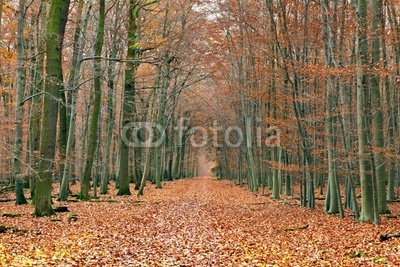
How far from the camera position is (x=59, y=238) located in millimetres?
8711

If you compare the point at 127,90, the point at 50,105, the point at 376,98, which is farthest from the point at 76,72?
the point at 376,98

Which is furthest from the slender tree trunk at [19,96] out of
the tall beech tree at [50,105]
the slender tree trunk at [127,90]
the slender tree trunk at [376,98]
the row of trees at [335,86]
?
the slender tree trunk at [376,98]

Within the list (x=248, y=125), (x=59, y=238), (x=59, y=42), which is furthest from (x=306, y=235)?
(x=248, y=125)

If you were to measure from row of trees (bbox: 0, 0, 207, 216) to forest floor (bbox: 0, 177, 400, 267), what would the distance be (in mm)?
2068

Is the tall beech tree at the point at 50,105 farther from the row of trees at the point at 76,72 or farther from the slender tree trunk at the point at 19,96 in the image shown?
the slender tree trunk at the point at 19,96

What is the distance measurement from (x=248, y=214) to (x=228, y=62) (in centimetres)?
1643

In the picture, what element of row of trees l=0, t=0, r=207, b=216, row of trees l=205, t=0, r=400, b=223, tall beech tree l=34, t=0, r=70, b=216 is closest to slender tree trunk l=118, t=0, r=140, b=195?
row of trees l=0, t=0, r=207, b=216

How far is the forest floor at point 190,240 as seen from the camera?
23.4 ft

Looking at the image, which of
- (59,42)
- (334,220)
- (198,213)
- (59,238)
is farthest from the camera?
(198,213)

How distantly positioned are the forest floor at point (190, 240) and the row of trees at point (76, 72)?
207 centimetres

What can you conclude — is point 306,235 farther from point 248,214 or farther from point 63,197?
point 63,197

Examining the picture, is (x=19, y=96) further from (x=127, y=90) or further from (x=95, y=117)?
(x=127, y=90)

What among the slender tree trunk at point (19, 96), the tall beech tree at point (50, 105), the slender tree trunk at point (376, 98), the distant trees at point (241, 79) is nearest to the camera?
the tall beech tree at point (50, 105)

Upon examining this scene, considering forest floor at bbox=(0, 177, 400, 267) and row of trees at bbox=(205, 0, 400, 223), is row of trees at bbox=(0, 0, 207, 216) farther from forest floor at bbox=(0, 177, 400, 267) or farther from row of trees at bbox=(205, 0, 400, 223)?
row of trees at bbox=(205, 0, 400, 223)
